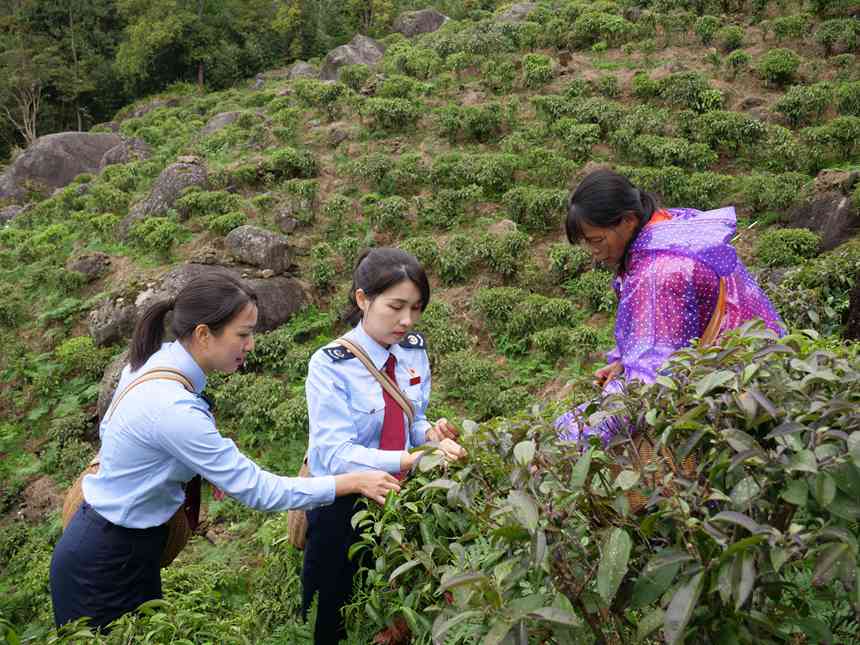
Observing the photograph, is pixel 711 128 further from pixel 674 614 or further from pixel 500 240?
pixel 674 614

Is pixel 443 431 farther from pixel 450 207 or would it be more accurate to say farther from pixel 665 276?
pixel 450 207

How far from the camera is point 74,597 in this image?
198cm

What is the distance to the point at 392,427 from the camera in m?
2.07

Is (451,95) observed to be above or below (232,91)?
above

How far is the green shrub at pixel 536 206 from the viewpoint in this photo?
7113 mm

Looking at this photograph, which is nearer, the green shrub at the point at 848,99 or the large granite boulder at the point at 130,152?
the green shrub at the point at 848,99

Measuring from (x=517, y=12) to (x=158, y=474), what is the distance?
48.3 feet

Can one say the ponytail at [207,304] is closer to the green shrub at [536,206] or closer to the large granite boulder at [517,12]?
the green shrub at [536,206]

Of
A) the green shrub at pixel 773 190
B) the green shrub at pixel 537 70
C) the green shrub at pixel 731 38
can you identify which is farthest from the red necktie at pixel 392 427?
the green shrub at pixel 731 38

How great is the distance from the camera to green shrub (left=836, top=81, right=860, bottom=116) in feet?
24.0

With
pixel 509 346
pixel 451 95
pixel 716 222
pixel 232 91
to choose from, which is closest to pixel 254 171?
pixel 451 95

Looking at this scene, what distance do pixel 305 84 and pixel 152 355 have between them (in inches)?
447

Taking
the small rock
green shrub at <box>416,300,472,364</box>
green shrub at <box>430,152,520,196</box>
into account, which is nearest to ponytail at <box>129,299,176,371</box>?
green shrub at <box>416,300,472,364</box>

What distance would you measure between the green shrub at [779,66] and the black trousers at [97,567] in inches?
375
